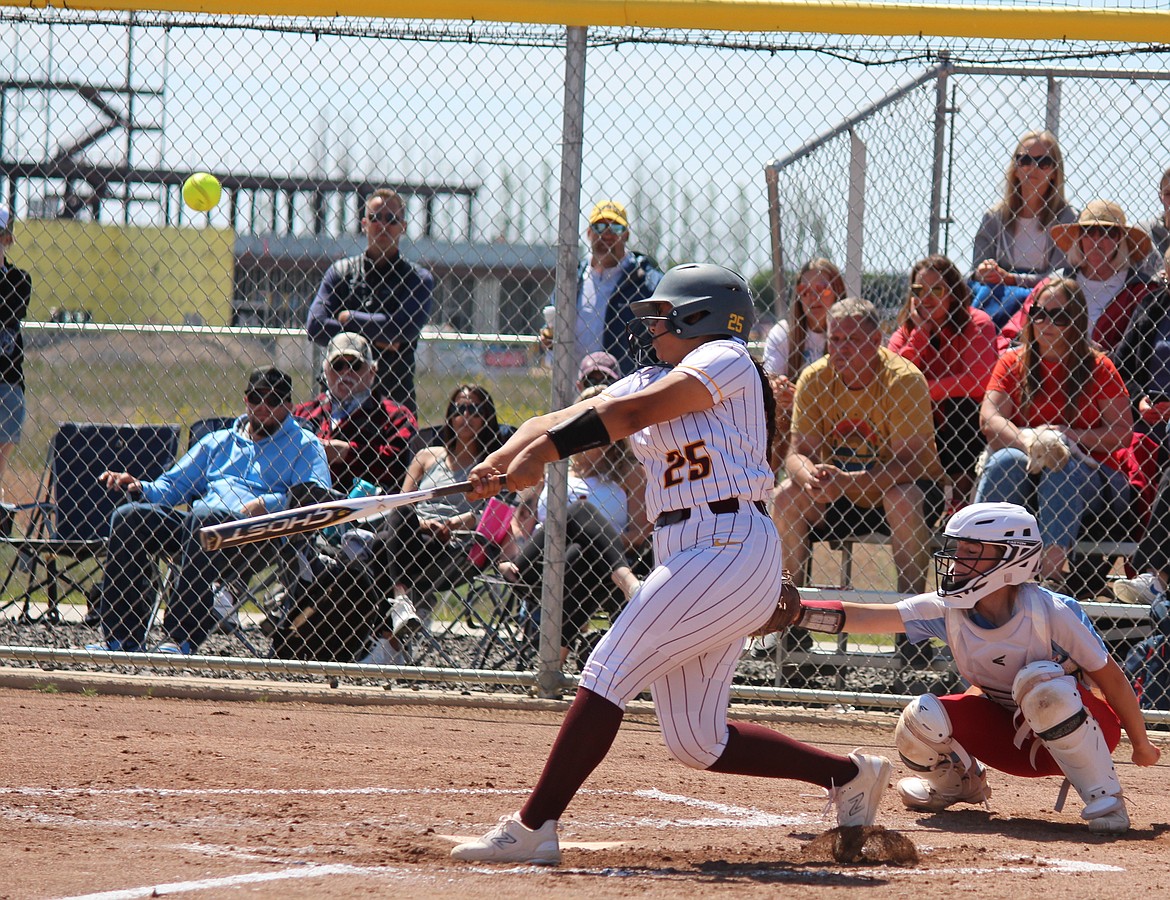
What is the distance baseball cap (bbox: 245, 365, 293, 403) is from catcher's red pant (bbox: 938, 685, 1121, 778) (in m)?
3.44

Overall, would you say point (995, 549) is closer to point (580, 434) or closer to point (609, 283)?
point (580, 434)

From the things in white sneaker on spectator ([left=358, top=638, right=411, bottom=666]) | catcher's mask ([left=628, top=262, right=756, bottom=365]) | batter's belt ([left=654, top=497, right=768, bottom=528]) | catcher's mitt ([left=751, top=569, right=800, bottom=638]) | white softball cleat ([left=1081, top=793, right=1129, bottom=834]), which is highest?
catcher's mask ([left=628, top=262, right=756, bottom=365])

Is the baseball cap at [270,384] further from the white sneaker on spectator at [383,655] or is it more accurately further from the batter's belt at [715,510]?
the batter's belt at [715,510]

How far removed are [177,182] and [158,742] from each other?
2752mm

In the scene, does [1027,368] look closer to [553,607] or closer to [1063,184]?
[1063,184]

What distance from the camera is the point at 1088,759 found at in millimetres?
3891

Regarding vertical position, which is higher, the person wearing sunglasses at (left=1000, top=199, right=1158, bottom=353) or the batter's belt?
the person wearing sunglasses at (left=1000, top=199, right=1158, bottom=353)

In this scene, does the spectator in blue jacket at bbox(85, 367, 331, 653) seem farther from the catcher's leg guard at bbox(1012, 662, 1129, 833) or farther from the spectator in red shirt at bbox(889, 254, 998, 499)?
the catcher's leg guard at bbox(1012, 662, 1129, 833)

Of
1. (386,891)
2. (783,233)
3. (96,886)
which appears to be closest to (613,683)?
(386,891)

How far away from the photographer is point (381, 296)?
663 cm

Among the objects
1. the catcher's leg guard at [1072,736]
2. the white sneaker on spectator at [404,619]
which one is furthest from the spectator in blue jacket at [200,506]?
the catcher's leg guard at [1072,736]

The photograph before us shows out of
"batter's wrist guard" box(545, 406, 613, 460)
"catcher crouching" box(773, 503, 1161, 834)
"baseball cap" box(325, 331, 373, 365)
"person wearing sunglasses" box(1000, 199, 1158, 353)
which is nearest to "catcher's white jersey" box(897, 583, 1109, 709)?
"catcher crouching" box(773, 503, 1161, 834)

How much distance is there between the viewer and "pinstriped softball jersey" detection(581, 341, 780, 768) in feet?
10.6

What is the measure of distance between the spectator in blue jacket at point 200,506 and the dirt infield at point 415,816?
42 cm
